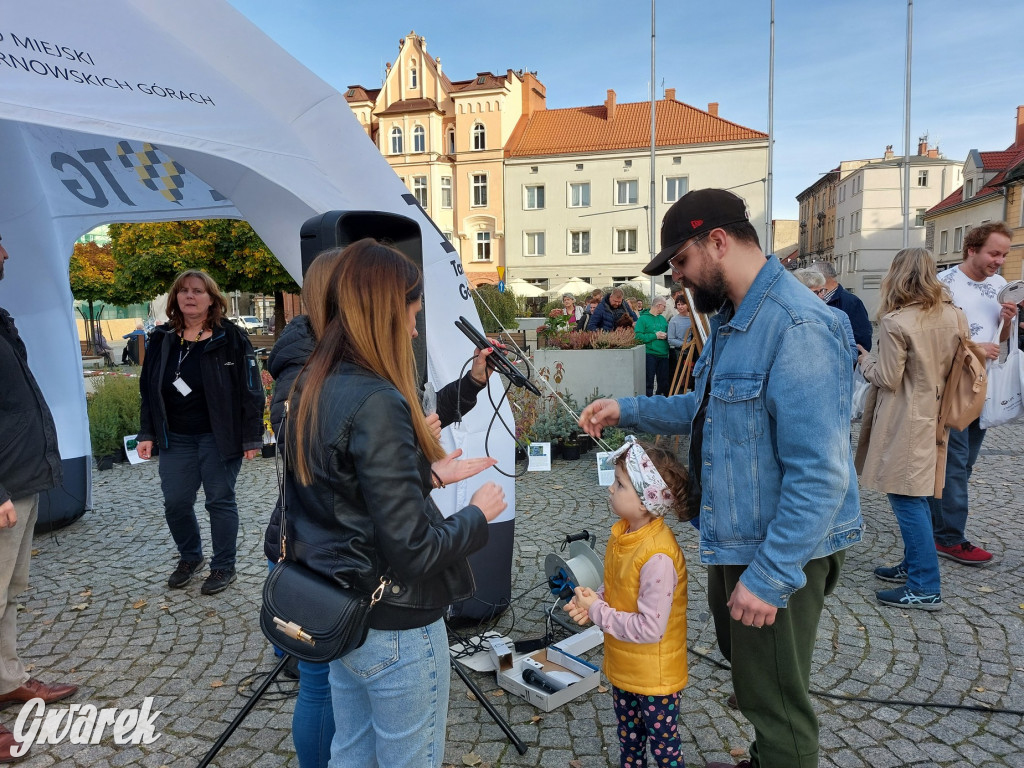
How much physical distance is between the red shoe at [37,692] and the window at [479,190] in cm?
4060

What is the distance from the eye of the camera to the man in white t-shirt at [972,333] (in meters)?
4.43

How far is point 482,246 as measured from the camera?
140 feet

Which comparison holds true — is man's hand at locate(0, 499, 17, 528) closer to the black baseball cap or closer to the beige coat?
the black baseball cap

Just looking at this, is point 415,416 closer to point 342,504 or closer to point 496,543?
point 342,504

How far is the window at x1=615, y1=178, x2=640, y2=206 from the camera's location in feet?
129

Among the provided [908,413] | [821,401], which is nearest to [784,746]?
[821,401]

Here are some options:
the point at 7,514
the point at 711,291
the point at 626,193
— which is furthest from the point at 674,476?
the point at 626,193

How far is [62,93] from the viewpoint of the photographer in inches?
102

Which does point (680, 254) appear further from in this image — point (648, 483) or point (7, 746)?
point (7, 746)

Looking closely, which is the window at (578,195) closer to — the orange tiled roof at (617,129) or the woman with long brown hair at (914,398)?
the orange tiled roof at (617,129)

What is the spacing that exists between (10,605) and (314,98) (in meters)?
2.89

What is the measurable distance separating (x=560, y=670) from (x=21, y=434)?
2.79m

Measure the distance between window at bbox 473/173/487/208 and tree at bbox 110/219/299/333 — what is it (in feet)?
77.8

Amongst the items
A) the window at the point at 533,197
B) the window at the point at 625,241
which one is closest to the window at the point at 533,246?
the window at the point at 533,197
